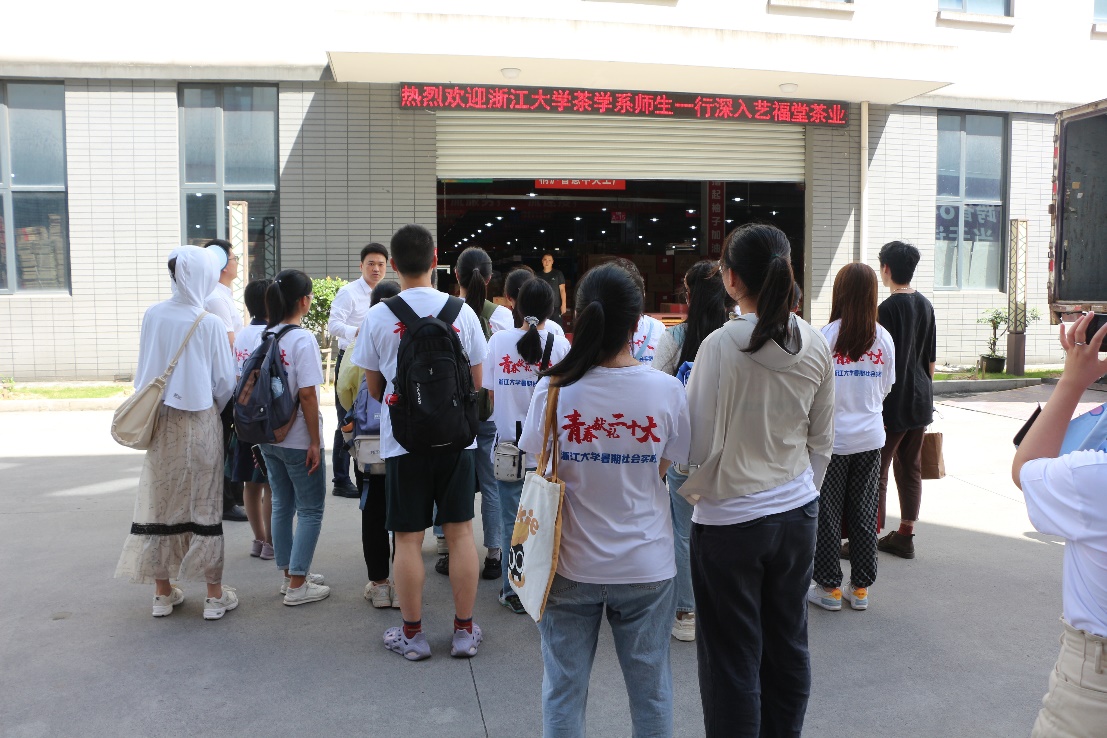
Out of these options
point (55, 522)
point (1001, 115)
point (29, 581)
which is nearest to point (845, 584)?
point (29, 581)

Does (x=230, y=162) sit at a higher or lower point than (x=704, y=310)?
higher

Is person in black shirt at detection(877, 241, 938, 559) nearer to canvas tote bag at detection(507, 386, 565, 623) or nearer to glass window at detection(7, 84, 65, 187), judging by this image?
canvas tote bag at detection(507, 386, 565, 623)

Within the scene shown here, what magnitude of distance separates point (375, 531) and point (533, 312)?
1.37 meters

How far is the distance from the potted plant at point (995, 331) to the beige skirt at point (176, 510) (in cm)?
1222

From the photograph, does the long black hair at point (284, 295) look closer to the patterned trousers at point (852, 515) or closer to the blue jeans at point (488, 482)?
the blue jeans at point (488, 482)

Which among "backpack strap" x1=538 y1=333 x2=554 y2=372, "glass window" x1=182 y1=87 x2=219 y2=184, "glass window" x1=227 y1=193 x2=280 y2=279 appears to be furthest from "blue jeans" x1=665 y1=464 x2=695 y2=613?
"glass window" x1=182 y1=87 x2=219 y2=184

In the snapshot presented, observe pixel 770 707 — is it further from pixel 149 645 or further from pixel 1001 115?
pixel 1001 115

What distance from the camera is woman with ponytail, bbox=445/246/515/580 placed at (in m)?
4.97

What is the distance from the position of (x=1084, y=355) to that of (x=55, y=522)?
6.15 meters

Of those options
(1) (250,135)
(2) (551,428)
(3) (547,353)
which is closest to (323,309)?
(1) (250,135)

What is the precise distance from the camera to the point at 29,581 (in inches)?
194

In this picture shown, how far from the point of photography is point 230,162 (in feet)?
40.8

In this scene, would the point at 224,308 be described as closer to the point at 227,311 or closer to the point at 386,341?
the point at 227,311

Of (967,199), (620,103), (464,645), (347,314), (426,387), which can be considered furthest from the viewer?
(967,199)
